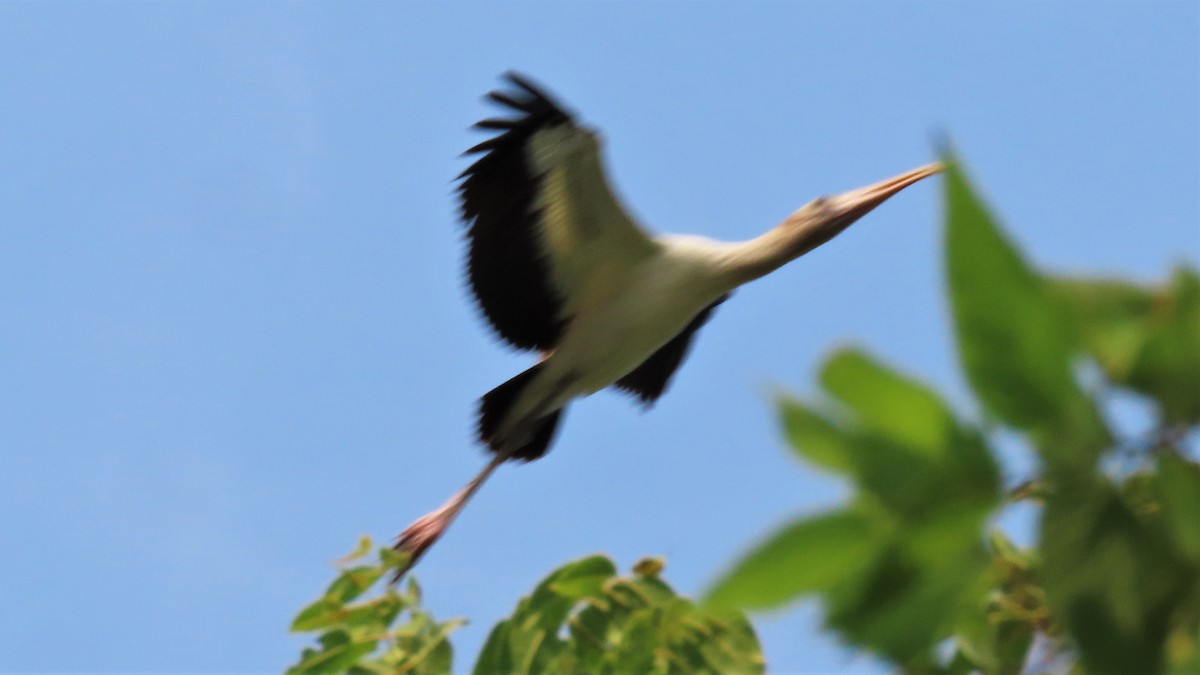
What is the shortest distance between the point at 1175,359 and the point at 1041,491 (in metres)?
0.18

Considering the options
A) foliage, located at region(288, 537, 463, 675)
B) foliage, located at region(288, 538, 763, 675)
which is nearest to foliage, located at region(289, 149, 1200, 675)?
foliage, located at region(288, 538, 763, 675)

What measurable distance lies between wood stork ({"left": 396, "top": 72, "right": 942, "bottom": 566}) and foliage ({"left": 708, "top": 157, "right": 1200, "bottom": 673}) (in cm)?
575

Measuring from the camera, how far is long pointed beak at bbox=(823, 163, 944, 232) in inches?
281

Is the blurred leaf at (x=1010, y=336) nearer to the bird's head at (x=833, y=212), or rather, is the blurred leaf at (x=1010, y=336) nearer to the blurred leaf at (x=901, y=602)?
the blurred leaf at (x=901, y=602)

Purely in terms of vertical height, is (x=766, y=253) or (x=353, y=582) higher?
(x=766, y=253)

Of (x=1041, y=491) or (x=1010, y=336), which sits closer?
(x=1010, y=336)

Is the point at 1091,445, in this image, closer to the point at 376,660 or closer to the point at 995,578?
the point at 995,578

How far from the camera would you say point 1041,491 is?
1353 millimetres

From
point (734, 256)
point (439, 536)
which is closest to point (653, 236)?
point (734, 256)

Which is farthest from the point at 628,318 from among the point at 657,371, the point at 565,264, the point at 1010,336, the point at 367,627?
the point at 1010,336

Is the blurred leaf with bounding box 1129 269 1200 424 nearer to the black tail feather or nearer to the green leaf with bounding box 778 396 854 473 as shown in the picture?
the green leaf with bounding box 778 396 854 473

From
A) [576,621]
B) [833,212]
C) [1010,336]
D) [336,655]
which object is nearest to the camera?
[1010,336]

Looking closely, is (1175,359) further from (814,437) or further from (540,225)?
(540,225)

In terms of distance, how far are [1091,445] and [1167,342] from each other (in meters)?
0.12
